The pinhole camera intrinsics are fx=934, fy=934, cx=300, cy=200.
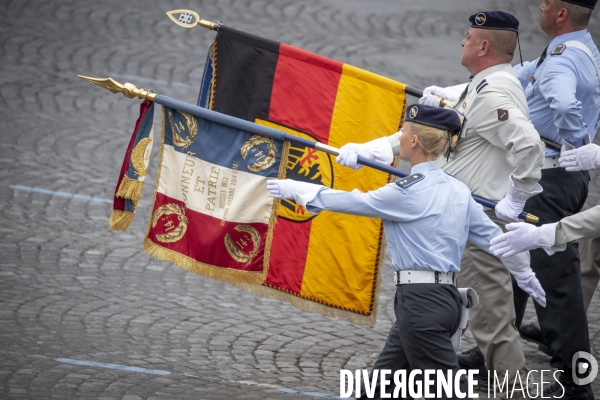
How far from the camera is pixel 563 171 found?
589 centimetres

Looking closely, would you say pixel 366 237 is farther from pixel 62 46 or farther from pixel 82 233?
pixel 62 46

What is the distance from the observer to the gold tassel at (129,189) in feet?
18.2

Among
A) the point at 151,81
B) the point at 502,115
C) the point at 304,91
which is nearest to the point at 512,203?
the point at 502,115

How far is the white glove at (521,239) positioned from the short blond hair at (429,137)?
21.3 inches

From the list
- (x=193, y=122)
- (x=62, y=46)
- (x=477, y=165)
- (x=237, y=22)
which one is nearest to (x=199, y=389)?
(x=193, y=122)

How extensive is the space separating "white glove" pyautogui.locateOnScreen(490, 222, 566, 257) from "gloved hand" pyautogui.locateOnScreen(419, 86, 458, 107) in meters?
1.25

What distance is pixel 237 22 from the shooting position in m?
14.3

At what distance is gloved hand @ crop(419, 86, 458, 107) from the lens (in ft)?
18.8

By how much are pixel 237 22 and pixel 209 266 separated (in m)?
9.21

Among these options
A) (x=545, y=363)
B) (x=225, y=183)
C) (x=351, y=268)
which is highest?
(x=225, y=183)

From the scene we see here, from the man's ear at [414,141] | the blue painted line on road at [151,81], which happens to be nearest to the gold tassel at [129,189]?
the man's ear at [414,141]

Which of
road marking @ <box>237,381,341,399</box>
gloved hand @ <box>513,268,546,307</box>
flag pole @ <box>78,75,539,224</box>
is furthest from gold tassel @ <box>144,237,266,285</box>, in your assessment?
gloved hand @ <box>513,268,546,307</box>

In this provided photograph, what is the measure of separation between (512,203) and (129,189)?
222 cm

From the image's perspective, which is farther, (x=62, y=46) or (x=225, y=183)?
(x=62, y=46)
